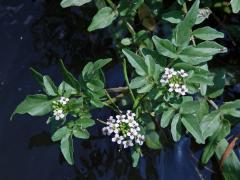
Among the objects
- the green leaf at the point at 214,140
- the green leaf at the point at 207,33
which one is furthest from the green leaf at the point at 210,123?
the green leaf at the point at 207,33

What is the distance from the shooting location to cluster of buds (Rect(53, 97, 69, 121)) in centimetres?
164

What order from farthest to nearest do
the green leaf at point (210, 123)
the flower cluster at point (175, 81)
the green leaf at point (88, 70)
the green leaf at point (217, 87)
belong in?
1. the green leaf at point (217, 87)
2. the green leaf at point (210, 123)
3. the green leaf at point (88, 70)
4. the flower cluster at point (175, 81)

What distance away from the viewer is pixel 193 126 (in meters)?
1.66

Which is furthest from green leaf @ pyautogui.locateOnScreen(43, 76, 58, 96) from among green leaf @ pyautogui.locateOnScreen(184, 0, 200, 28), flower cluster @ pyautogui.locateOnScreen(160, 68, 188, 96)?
green leaf @ pyautogui.locateOnScreen(184, 0, 200, 28)

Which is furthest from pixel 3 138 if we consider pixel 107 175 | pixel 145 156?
pixel 145 156

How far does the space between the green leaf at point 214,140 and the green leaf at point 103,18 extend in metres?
0.62

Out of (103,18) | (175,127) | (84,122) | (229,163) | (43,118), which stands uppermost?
(103,18)

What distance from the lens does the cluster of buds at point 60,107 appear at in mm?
1638

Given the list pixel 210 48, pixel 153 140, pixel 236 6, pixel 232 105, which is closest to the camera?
pixel 210 48

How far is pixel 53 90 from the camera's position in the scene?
1675 millimetres

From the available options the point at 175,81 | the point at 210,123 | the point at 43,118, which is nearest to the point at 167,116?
the point at 175,81

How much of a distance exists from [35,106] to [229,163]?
861mm

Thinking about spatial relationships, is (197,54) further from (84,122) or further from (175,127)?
(84,122)

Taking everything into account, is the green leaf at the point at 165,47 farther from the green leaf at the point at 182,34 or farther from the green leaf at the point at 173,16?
the green leaf at the point at 173,16
